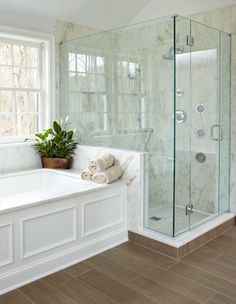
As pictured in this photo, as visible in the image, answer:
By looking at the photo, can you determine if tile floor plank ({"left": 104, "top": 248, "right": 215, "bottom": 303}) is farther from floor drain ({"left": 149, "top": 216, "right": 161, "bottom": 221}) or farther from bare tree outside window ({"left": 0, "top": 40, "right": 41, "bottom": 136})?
bare tree outside window ({"left": 0, "top": 40, "right": 41, "bottom": 136})

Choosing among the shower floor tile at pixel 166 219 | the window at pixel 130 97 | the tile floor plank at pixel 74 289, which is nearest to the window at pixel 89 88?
the window at pixel 130 97

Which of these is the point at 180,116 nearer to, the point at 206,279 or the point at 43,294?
the point at 206,279

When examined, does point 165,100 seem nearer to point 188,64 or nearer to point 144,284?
point 188,64

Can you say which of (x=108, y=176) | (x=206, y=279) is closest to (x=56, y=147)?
(x=108, y=176)

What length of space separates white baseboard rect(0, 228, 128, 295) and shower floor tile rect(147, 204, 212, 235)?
0.31 m

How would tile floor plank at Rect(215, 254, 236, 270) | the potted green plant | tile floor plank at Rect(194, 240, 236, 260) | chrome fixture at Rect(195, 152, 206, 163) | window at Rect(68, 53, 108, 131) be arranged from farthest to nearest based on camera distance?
the potted green plant
window at Rect(68, 53, 108, 131)
chrome fixture at Rect(195, 152, 206, 163)
tile floor plank at Rect(194, 240, 236, 260)
tile floor plank at Rect(215, 254, 236, 270)

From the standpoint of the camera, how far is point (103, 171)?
326cm

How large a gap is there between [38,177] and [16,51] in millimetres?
1466

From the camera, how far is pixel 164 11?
169 inches

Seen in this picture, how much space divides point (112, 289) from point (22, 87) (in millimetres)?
2588

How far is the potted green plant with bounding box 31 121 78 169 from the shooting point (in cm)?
392

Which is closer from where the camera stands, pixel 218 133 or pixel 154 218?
pixel 154 218

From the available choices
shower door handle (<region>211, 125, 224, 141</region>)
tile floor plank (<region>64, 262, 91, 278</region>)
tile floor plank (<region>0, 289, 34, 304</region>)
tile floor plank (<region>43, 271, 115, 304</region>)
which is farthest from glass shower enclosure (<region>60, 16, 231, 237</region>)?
tile floor plank (<region>0, 289, 34, 304</region>)

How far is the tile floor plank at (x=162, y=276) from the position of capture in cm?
240
